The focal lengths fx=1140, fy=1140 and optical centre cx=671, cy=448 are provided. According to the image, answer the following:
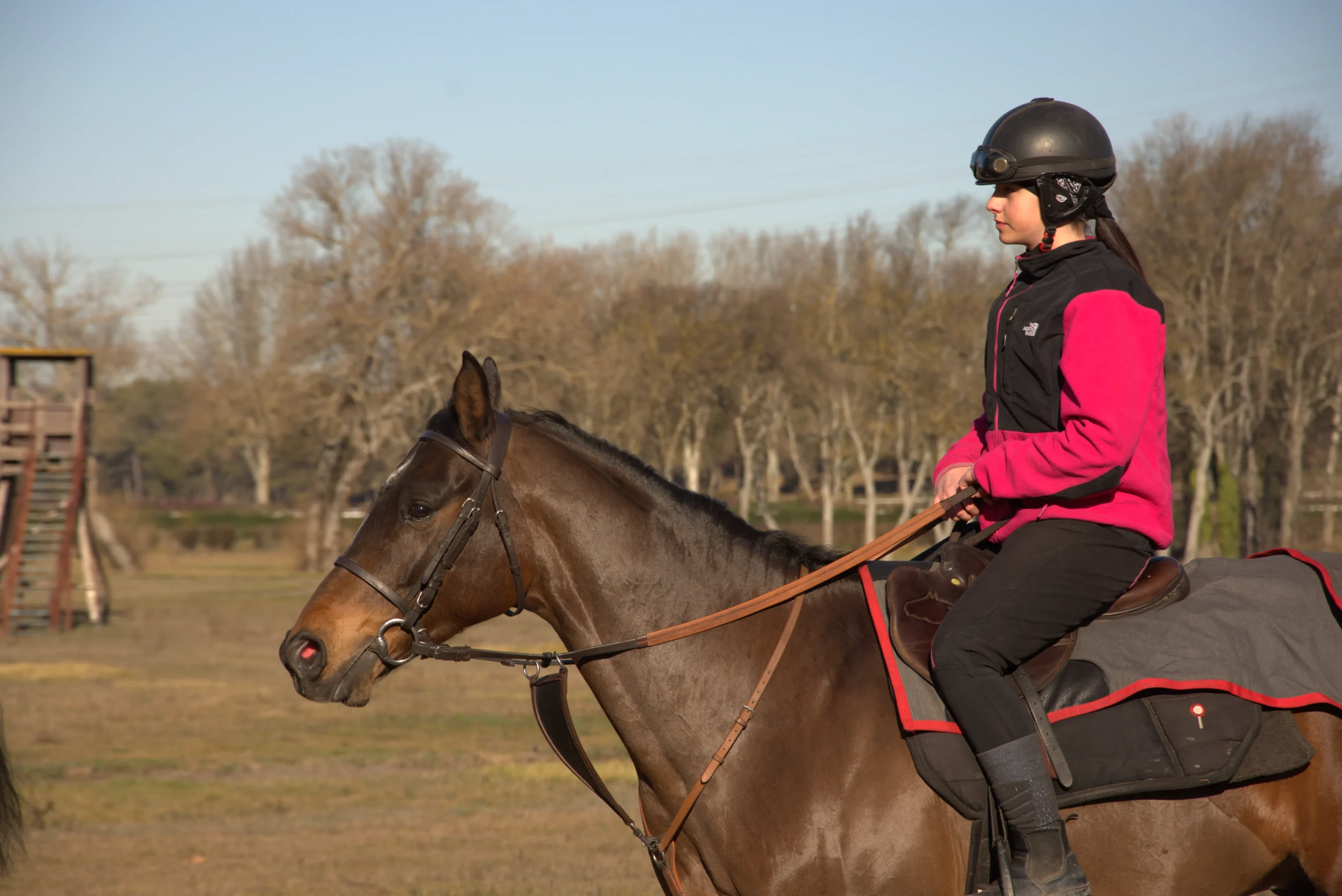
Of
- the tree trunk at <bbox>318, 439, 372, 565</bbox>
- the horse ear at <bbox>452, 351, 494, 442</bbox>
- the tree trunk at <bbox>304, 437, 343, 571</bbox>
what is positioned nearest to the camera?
the horse ear at <bbox>452, 351, 494, 442</bbox>

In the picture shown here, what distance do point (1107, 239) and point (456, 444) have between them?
83.5 inches

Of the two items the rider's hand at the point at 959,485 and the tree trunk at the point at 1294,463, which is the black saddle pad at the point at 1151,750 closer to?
the rider's hand at the point at 959,485

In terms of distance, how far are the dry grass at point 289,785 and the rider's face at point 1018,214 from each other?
5.20 meters

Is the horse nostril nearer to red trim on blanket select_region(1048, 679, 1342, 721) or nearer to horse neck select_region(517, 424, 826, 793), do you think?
horse neck select_region(517, 424, 826, 793)

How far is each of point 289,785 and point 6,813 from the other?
564cm

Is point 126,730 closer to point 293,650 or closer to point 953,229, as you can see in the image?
point 293,650

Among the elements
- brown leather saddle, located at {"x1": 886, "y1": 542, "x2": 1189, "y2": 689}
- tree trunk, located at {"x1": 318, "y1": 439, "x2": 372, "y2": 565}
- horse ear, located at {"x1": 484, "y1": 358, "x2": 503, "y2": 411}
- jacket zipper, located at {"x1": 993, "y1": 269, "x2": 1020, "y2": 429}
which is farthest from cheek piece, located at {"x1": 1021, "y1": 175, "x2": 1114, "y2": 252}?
tree trunk, located at {"x1": 318, "y1": 439, "x2": 372, "y2": 565}

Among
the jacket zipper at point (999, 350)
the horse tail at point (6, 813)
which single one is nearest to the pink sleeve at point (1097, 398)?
the jacket zipper at point (999, 350)

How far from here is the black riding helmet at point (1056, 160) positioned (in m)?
3.49

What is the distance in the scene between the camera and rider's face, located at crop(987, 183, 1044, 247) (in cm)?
356

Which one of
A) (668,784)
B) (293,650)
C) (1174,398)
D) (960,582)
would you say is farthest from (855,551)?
(1174,398)

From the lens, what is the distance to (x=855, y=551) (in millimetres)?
3779

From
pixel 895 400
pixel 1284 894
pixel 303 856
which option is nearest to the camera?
pixel 1284 894

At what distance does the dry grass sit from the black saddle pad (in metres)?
4.51
